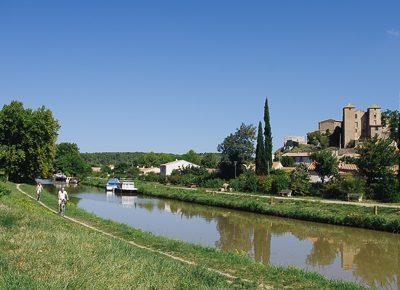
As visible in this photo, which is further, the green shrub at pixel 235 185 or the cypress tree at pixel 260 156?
the cypress tree at pixel 260 156

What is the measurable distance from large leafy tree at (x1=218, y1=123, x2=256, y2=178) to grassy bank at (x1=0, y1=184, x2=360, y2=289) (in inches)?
1937

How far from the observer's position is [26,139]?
51.5 meters

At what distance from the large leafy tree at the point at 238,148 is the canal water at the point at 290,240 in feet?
86.9

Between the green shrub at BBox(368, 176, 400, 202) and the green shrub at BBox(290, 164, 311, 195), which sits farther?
the green shrub at BBox(290, 164, 311, 195)

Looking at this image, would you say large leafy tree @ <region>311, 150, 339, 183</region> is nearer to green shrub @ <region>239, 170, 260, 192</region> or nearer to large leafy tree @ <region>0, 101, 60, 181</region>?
green shrub @ <region>239, 170, 260, 192</region>

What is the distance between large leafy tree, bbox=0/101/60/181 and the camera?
51.0 m

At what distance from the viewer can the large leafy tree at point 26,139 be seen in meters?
51.0

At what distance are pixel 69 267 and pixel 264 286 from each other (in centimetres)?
458

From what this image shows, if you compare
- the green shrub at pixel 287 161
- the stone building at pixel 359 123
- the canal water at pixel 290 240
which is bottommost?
the canal water at pixel 290 240

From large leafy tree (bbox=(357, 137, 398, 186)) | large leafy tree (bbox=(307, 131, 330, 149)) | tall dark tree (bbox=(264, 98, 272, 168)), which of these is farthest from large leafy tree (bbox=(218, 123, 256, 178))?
large leafy tree (bbox=(307, 131, 330, 149))

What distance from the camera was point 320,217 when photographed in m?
31.1

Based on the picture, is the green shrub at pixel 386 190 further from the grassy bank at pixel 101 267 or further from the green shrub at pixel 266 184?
the grassy bank at pixel 101 267

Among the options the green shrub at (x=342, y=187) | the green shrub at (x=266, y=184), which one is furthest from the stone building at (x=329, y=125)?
the green shrub at (x=342, y=187)

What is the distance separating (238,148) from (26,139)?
1072 inches
